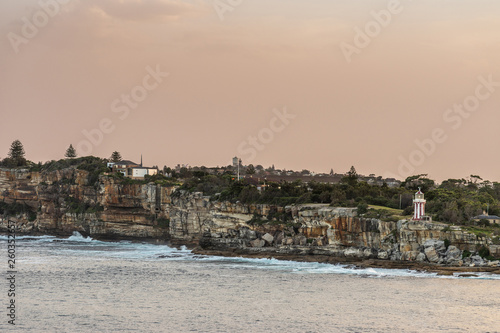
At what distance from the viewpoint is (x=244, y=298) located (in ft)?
157

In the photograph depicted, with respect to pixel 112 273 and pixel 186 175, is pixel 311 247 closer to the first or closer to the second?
pixel 112 273

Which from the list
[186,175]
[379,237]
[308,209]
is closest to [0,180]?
[186,175]

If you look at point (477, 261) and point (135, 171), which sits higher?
point (135, 171)

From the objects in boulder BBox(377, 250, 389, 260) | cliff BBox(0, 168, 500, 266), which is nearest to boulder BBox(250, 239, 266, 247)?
cliff BBox(0, 168, 500, 266)

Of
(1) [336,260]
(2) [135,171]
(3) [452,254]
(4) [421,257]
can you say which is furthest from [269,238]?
(2) [135,171]

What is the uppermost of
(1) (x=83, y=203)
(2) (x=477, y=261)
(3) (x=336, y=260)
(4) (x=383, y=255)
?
(1) (x=83, y=203)

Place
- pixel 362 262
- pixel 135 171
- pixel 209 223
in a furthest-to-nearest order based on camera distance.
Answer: pixel 135 171 → pixel 209 223 → pixel 362 262

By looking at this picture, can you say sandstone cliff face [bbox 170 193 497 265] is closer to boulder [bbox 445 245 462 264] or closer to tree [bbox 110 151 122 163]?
boulder [bbox 445 245 462 264]

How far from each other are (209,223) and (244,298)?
39.3 meters

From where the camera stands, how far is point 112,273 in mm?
62219

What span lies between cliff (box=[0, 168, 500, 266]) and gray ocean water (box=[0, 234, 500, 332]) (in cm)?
427

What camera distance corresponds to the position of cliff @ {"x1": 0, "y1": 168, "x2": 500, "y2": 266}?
6225 cm

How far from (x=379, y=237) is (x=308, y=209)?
10.9 meters

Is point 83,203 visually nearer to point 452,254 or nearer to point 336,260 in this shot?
point 336,260
